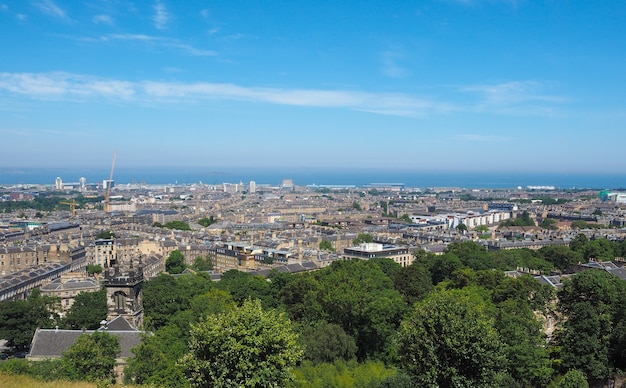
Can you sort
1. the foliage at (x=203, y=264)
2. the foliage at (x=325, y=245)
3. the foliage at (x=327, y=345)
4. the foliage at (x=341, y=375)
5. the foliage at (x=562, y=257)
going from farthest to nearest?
the foliage at (x=325, y=245) < the foliage at (x=203, y=264) < the foliage at (x=562, y=257) < the foliage at (x=327, y=345) < the foliage at (x=341, y=375)

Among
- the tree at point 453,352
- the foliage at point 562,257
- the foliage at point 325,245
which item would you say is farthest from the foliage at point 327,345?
the foliage at point 325,245

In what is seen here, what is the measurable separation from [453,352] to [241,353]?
629 cm

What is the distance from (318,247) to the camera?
7288 cm

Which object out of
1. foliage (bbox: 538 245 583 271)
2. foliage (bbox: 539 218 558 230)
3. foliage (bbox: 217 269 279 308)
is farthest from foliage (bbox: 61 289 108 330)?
foliage (bbox: 539 218 558 230)


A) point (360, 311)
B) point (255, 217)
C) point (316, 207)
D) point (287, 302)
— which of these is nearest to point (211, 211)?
point (255, 217)

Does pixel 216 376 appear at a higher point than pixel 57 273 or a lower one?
higher

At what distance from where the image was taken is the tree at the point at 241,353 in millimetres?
13742

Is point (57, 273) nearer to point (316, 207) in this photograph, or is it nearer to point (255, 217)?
point (255, 217)

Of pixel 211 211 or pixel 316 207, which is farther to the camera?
pixel 316 207

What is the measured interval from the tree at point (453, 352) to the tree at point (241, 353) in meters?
4.22

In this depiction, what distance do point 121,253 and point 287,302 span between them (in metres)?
35.7

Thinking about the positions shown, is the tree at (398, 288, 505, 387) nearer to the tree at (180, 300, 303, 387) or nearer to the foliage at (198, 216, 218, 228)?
the tree at (180, 300, 303, 387)

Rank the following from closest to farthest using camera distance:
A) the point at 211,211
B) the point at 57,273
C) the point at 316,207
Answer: the point at 57,273, the point at 211,211, the point at 316,207

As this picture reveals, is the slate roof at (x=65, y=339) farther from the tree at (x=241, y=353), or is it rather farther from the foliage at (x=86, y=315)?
the tree at (x=241, y=353)
